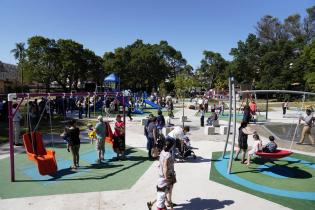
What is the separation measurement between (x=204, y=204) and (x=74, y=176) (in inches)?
178

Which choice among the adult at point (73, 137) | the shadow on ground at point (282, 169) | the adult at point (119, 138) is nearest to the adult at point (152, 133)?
the adult at point (119, 138)

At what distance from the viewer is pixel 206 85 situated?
291 ft

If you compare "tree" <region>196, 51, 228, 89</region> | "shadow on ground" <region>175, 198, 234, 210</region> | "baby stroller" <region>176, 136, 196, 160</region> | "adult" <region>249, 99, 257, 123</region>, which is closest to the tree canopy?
"tree" <region>196, 51, 228, 89</region>

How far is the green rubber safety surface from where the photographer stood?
938cm

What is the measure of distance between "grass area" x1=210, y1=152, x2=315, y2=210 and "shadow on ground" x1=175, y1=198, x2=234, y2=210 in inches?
49.7

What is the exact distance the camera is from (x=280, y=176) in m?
10.9

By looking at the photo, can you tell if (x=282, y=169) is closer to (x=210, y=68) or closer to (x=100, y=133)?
(x=100, y=133)

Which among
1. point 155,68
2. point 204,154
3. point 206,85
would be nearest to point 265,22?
point 206,85

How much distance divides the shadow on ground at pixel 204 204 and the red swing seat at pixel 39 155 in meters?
4.73

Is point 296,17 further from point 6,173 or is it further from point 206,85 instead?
point 6,173

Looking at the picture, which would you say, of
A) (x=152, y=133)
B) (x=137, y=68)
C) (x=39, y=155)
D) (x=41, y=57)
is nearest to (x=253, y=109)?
(x=152, y=133)

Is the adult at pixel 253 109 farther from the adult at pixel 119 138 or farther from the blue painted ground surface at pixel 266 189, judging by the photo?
A: the adult at pixel 119 138

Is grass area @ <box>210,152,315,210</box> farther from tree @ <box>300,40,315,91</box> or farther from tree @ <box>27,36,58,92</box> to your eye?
tree @ <box>27,36,58,92</box>

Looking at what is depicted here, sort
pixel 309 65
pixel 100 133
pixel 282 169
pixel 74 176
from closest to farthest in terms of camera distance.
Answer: pixel 74 176 → pixel 282 169 → pixel 100 133 → pixel 309 65
